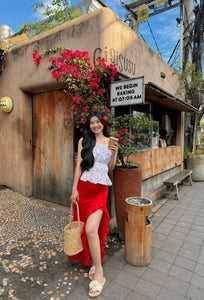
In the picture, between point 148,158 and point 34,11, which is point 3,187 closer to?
point 148,158

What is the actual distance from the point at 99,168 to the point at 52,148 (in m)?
2.54

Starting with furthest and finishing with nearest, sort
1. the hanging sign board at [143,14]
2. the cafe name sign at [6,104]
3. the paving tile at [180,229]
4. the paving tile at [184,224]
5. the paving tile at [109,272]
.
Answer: the hanging sign board at [143,14] < the cafe name sign at [6,104] < the paving tile at [184,224] < the paving tile at [180,229] < the paving tile at [109,272]

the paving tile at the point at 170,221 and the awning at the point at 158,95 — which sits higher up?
the awning at the point at 158,95

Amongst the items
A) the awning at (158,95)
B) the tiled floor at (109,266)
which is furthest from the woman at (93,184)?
the awning at (158,95)

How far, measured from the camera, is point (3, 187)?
16.6ft

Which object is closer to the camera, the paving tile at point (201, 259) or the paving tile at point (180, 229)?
the paving tile at point (201, 259)

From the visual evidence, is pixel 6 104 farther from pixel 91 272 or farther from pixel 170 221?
pixel 170 221

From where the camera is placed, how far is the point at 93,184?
2.24 m

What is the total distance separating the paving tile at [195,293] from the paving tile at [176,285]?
4 cm

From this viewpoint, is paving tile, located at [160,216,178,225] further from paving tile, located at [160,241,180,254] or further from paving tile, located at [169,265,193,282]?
paving tile, located at [169,265,193,282]

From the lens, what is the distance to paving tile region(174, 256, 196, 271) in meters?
2.49

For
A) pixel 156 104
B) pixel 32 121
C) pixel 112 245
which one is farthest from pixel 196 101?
pixel 112 245

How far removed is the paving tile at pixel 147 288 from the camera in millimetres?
2033

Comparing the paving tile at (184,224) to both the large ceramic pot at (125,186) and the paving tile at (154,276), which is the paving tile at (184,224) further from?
the paving tile at (154,276)
